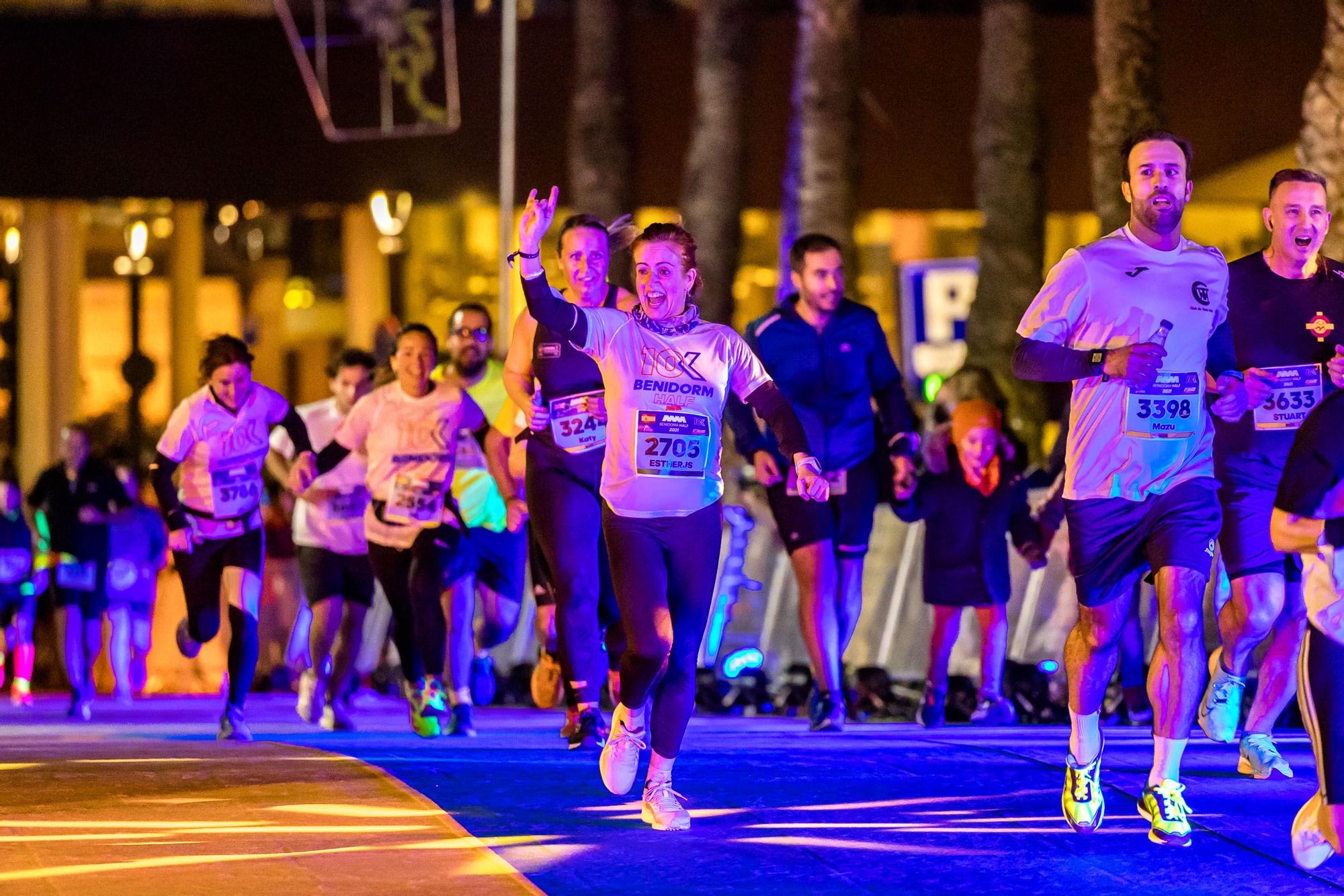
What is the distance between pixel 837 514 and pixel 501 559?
7.33ft

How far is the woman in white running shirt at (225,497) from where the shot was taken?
10.9 m

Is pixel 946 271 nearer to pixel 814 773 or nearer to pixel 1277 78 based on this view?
pixel 1277 78

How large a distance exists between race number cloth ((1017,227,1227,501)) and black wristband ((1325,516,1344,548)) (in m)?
0.89

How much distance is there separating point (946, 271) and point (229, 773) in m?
12.9

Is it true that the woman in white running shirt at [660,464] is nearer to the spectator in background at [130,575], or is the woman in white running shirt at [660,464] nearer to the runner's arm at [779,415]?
the runner's arm at [779,415]

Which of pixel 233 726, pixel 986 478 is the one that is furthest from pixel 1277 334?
pixel 233 726

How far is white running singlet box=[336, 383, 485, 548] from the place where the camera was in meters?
10.9

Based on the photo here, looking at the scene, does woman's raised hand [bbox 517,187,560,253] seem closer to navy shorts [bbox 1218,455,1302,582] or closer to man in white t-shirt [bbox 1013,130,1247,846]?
man in white t-shirt [bbox 1013,130,1247,846]

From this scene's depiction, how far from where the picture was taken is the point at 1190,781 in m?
7.89

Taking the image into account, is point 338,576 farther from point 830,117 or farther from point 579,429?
point 830,117

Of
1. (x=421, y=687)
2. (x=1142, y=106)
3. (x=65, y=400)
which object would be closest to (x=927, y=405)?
(x=1142, y=106)

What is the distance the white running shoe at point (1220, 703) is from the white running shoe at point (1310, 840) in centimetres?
261

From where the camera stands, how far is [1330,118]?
12.5 metres

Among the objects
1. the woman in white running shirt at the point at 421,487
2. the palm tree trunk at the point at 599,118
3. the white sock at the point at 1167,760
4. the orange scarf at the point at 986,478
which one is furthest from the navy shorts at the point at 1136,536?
the palm tree trunk at the point at 599,118
